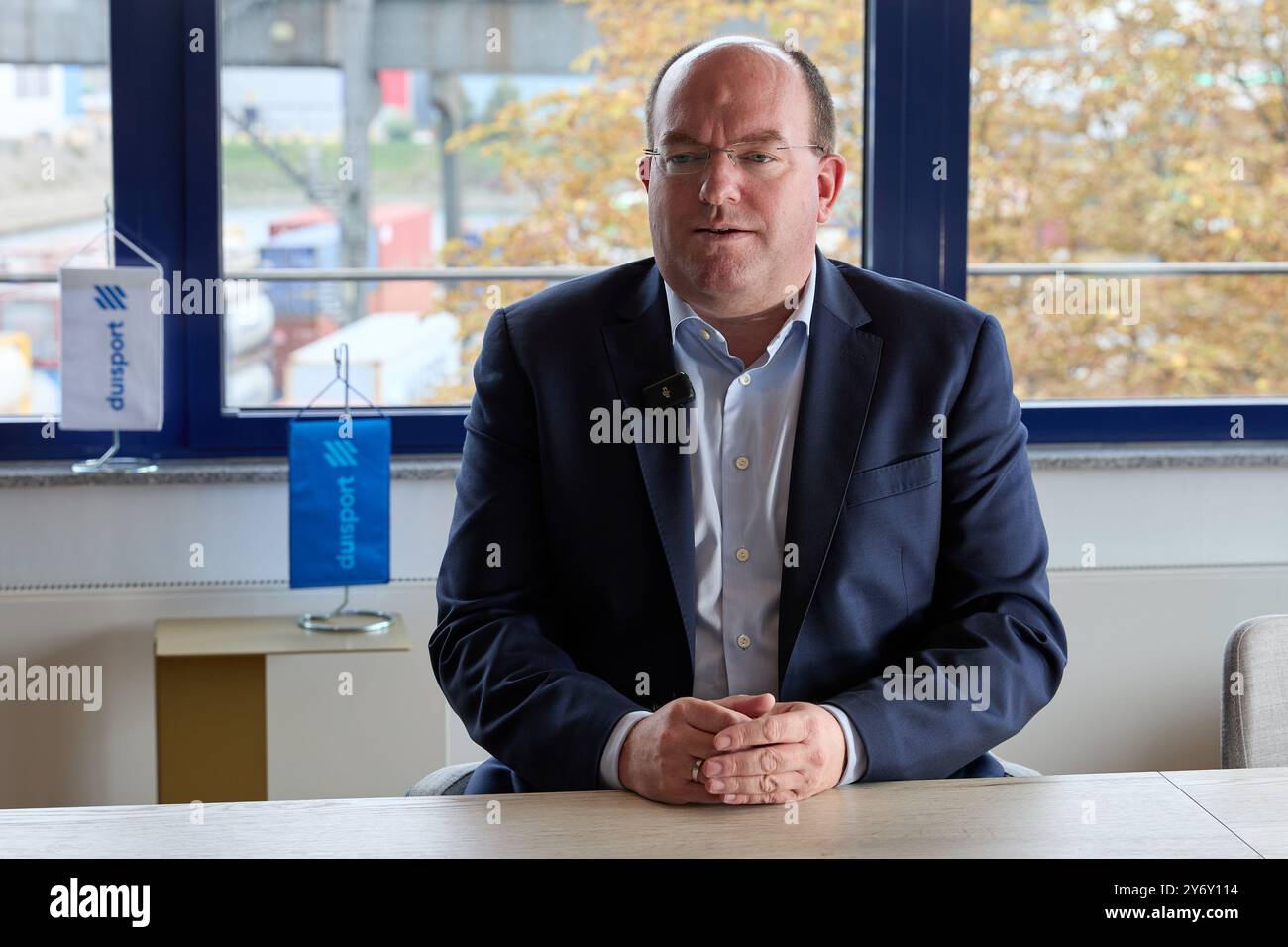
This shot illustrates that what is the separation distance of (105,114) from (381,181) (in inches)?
21.4

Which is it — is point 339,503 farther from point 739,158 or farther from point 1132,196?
point 1132,196

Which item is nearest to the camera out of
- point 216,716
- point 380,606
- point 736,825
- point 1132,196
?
point 736,825

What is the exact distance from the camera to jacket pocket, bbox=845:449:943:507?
1689mm

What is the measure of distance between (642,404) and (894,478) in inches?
12.4

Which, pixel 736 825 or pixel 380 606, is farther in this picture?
pixel 380 606

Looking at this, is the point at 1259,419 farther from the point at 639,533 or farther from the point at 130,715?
the point at 130,715

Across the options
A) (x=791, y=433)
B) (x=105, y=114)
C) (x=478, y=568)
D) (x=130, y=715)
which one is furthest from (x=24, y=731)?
(x=791, y=433)

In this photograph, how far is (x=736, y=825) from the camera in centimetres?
124

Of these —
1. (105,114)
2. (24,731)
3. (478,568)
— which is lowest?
(24,731)

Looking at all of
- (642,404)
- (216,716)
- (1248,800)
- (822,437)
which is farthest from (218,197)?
(1248,800)

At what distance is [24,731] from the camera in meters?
2.68

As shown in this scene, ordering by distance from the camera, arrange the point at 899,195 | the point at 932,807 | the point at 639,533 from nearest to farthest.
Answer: the point at 932,807, the point at 639,533, the point at 899,195

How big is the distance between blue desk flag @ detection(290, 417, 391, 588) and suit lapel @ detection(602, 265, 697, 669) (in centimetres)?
90

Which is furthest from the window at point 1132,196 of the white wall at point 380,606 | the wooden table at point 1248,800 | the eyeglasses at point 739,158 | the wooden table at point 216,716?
the wooden table at point 1248,800
